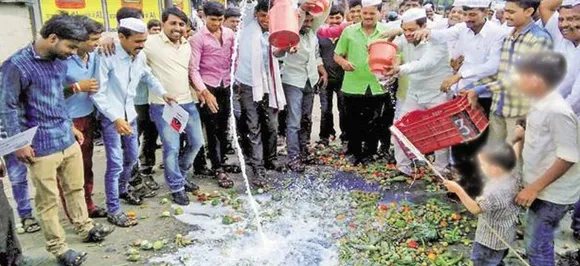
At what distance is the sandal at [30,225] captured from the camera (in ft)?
13.9

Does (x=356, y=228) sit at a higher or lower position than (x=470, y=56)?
lower

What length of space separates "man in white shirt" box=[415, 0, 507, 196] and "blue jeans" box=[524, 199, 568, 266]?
3.81 ft

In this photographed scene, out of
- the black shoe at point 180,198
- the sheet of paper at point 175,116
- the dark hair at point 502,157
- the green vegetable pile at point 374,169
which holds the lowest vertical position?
the green vegetable pile at point 374,169

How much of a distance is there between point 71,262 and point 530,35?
4.00 meters

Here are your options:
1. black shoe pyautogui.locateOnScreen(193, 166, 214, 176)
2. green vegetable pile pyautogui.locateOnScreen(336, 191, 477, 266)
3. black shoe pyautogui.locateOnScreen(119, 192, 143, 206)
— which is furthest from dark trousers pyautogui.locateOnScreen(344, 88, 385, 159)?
black shoe pyautogui.locateOnScreen(119, 192, 143, 206)

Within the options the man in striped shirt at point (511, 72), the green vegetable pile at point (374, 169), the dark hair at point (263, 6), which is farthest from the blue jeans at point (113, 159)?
the man in striped shirt at point (511, 72)

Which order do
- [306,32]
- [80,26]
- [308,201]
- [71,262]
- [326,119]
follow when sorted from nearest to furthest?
1. [80,26]
2. [71,262]
3. [308,201]
4. [306,32]
5. [326,119]

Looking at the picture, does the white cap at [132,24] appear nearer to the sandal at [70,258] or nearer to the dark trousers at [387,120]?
the sandal at [70,258]

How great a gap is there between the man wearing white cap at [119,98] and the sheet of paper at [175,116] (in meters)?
0.10

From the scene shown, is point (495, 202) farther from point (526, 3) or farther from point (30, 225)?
point (30, 225)

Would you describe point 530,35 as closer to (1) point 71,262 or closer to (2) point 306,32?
(2) point 306,32

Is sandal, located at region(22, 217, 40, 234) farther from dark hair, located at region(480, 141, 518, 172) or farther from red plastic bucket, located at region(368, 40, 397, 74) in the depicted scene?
dark hair, located at region(480, 141, 518, 172)

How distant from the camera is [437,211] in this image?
4.60 m

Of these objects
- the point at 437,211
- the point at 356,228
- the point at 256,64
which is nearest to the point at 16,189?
the point at 256,64
